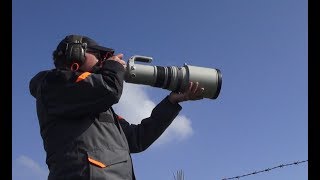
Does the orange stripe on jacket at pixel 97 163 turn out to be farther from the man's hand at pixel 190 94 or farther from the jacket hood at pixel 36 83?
the man's hand at pixel 190 94

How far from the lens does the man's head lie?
2.73 meters

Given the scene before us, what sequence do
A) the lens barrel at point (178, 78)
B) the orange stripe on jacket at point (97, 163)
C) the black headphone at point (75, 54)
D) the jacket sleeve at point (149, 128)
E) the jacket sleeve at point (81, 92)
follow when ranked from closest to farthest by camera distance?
1. the orange stripe on jacket at point (97, 163)
2. the jacket sleeve at point (81, 92)
3. the black headphone at point (75, 54)
4. the jacket sleeve at point (149, 128)
5. the lens barrel at point (178, 78)

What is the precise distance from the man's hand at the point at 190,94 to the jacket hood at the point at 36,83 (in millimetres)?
955

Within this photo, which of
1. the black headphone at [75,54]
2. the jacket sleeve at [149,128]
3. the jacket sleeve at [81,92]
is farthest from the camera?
the jacket sleeve at [149,128]

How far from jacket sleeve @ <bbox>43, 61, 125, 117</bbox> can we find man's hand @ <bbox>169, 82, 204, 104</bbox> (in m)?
0.70

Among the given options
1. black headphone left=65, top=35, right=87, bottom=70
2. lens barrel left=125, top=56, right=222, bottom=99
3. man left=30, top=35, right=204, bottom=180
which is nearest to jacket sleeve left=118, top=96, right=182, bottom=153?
lens barrel left=125, top=56, right=222, bottom=99

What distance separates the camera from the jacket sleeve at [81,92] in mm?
2562

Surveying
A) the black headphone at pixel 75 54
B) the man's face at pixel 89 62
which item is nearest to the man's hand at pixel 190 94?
the man's face at pixel 89 62

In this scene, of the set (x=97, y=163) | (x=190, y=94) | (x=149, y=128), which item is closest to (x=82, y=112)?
(x=97, y=163)

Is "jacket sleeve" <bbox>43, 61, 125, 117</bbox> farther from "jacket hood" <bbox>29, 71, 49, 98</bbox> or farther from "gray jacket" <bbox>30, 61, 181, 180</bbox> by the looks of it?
"jacket hood" <bbox>29, 71, 49, 98</bbox>
